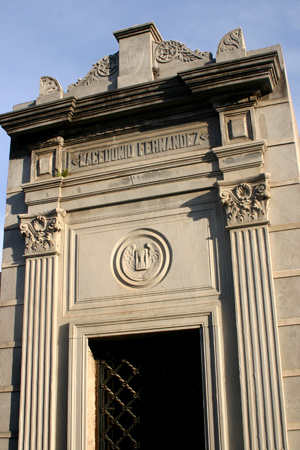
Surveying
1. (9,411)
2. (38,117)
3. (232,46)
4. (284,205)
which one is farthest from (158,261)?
(232,46)

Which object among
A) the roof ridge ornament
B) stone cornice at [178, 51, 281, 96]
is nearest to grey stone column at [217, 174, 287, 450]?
stone cornice at [178, 51, 281, 96]

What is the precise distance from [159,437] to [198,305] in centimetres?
190

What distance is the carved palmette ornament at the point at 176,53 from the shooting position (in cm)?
913

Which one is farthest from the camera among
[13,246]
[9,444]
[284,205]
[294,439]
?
[13,246]

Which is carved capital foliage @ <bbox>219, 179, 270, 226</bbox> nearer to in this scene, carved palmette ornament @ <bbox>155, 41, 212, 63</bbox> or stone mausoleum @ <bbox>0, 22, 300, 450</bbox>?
stone mausoleum @ <bbox>0, 22, 300, 450</bbox>

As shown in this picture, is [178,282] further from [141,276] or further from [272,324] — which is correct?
[272,324]

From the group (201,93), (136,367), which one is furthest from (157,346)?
(201,93)

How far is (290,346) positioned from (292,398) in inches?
25.1

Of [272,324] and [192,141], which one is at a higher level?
[192,141]

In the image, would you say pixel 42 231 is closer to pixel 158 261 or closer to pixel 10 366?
pixel 158 261

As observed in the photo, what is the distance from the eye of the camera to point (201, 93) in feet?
28.4

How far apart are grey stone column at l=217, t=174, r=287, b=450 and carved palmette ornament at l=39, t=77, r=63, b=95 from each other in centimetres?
364

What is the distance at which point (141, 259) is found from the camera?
8.44 m

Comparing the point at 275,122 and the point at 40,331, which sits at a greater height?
the point at 275,122
